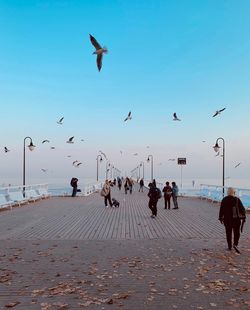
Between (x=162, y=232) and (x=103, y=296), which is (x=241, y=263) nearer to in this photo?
(x=103, y=296)

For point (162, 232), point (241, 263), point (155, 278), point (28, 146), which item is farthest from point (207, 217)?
point (28, 146)

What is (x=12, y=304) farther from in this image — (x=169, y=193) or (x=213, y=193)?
(x=213, y=193)

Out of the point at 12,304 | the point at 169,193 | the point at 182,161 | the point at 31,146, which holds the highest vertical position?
the point at 31,146

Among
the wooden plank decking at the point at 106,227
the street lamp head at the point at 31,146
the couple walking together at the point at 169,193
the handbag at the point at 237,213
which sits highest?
the street lamp head at the point at 31,146

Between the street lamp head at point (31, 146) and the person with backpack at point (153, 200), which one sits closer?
the person with backpack at point (153, 200)

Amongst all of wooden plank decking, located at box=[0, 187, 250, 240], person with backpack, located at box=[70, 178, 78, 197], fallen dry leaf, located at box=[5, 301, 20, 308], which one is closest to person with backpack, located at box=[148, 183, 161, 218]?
wooden plank decking, located at box=[0, 187, 250, 240]

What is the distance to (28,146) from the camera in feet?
98.5

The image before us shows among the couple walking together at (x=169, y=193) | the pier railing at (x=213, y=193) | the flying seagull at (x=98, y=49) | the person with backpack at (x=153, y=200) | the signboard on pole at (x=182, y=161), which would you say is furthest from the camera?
the signboard on pole at (x=182, y=161)

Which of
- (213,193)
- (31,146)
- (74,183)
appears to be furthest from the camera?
(74,183)

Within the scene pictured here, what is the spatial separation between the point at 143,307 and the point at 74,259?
3.50m

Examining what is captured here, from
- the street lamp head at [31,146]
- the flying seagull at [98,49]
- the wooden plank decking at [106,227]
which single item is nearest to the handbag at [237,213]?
the wooden plank decking at [106,227]

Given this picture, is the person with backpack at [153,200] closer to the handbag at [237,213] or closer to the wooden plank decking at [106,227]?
the wooden plank decking at [106,227]

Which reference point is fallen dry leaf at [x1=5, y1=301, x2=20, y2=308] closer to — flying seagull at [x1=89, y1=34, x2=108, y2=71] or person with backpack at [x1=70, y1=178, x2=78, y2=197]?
flying seagull at [x1=89, y1=34, x2=108, y2=71]

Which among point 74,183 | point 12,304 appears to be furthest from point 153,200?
point 74,183
